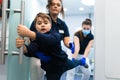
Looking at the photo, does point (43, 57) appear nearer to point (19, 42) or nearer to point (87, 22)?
point (19, 42)

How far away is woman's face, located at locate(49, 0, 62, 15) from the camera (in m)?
1.53

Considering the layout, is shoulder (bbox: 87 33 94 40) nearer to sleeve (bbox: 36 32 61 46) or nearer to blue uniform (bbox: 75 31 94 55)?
blue uniform (bbox: 75 31 94 55)

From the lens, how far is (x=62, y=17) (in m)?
1.58

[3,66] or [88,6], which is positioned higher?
[88,6]

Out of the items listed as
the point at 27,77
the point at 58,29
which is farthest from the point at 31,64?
the point at 58,29

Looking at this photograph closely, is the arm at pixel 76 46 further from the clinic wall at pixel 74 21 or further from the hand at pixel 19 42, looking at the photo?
the hand at pixel 19 42

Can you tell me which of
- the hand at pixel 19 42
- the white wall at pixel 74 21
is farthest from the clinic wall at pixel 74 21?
the hand at pixel 19 42

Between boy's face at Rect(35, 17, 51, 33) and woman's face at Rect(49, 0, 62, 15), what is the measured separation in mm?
100

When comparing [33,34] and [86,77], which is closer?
[33,34]

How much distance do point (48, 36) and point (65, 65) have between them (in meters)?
0.29

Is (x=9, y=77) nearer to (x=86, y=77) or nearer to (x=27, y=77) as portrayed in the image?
(x=27, y=77)

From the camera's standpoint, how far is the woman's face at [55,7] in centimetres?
153

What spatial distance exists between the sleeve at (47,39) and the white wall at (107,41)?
368 mm

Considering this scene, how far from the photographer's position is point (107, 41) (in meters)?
1.61
